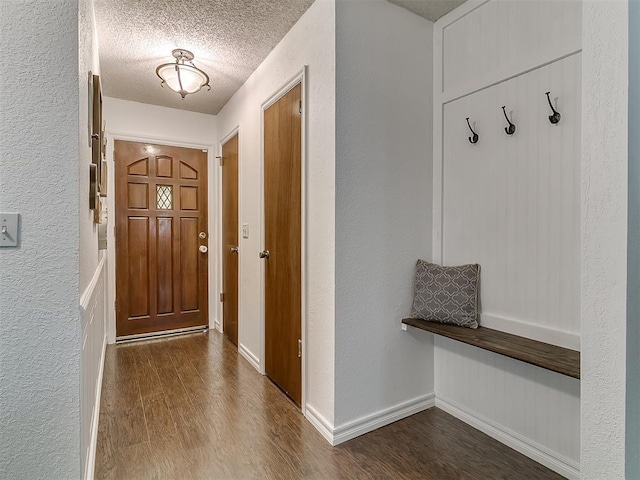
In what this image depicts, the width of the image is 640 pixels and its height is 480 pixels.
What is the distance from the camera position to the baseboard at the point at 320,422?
1.88 meters

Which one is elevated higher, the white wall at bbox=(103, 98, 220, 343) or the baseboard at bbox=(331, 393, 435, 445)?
the white wall at bbox=(103, 98, 220, 343)

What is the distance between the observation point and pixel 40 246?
1.17 metres

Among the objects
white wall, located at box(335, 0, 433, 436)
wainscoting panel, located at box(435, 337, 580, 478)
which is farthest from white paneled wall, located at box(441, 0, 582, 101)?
wainscoting panel, located at box(435, 337, 580, 478)

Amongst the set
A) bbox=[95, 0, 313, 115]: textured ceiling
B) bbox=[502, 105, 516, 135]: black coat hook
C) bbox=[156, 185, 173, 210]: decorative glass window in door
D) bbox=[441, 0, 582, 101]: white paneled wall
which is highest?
bbox=[95, 0, 313, 115]: textured ceiling

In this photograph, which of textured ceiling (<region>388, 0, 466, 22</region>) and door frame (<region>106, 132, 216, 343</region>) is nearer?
textured ceiling (<region>388, 0, 466, 22</region>)

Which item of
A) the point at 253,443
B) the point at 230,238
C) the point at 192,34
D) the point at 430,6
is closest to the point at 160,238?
the point at 230,238

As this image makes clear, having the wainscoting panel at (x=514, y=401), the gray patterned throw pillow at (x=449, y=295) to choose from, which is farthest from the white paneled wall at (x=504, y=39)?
the wainscoting panel at (x=514, y=401)

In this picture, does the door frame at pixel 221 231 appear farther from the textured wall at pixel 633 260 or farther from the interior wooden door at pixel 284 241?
the textured wall at pixel 633 260

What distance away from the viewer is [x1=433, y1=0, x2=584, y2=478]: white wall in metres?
1.61

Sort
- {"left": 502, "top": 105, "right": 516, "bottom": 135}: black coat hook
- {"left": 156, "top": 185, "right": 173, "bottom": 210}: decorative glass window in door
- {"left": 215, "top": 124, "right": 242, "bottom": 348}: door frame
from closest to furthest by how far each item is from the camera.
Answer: {"left": 502, "top": 105, "right": 516, "bottom": 135}: black coat hook
{"left": 215, "top": 124, "right": 242, "bottom": 348}: door frame
{"left": 156, "top": 185, "right": 173, "bottom": 210}: decorative glass window in door

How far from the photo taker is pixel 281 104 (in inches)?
95.0

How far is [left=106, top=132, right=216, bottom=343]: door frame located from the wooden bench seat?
252 cm

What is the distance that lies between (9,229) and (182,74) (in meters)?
1.82

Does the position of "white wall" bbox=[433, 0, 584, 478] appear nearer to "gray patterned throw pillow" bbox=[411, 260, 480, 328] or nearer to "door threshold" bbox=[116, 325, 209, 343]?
"gray patterned throw pillow" bbox=[411, 260, 480, 328]
